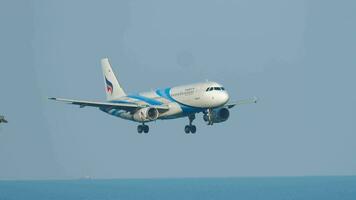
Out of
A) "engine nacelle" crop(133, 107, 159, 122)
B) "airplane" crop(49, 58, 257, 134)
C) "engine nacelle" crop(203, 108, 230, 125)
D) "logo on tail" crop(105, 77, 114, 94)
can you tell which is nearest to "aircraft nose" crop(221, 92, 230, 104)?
"airplane" crop(49, 58, 257, 134)

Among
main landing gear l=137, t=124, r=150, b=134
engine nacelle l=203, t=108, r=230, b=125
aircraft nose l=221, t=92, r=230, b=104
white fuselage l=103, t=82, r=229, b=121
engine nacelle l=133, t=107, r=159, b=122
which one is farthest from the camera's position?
main landing gear l=137, t=124, r=150, b=134

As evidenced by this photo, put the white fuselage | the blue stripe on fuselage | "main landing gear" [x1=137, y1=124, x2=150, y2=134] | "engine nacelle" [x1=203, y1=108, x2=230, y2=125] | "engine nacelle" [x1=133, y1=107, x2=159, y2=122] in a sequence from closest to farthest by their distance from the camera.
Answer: the white fuselage
"engine nacelle" [x1=203, y1=108, x2=230, y2=125]
"engine nacelle" [x1=133, y1=107, x2=159, y2=122]
the blue stripe on fuselage
"main landing gear" [x1=137, y1=124, x2=150, y2=134]

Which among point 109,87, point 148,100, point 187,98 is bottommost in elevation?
point 187,98

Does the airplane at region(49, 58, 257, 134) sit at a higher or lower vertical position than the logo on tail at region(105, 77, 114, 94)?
lower

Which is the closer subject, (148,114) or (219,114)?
(219,114)

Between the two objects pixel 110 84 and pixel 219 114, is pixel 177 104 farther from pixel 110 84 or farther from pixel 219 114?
pixel 110 84

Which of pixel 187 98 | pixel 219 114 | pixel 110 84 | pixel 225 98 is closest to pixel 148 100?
pixel 187 98

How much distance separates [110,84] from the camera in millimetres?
153625

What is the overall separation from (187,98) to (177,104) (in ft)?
7.40

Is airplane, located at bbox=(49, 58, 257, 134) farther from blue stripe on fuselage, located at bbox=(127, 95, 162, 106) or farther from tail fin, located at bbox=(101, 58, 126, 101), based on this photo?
tail fin, located at bbox=(101, 58, 126, 101)

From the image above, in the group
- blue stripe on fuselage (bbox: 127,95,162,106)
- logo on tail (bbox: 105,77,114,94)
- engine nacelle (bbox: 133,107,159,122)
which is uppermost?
logo on tail (bbox: 105,77,114,94)

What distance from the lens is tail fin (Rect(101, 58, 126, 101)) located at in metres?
149

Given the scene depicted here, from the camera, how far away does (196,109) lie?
12050 centimetres

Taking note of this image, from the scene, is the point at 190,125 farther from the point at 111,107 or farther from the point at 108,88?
the point at 108,88
